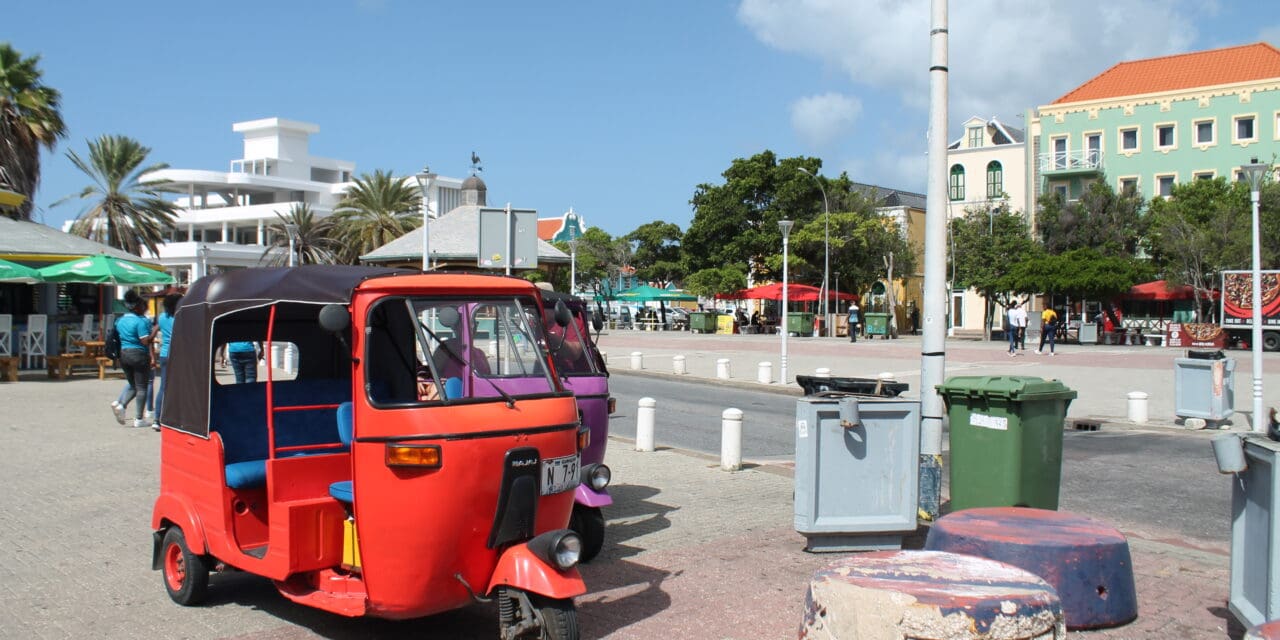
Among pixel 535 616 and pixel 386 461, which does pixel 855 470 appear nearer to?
pixel 535 616

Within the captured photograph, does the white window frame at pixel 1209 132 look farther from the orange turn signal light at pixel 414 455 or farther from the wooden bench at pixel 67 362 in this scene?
the orange turn signal light at pixel 414 455

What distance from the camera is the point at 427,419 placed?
16.8 feet

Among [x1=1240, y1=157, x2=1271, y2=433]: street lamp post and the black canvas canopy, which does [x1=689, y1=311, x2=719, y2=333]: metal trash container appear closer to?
[x1=1240, y1=157, x2=1271, y2=433]: street lamp post

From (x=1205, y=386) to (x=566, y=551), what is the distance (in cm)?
1413

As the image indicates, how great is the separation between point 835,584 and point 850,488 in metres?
3.44

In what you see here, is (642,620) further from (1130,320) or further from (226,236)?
(226,236)

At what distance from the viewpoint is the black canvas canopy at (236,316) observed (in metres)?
5.64

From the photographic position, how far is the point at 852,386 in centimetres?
805

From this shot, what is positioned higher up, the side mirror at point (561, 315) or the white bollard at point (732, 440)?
the side mirror at point (561, 315)

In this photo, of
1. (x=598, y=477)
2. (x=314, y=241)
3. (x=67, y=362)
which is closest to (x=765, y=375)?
(x=67, y=362)

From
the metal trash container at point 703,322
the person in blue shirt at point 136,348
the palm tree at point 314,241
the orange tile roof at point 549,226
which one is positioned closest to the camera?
the person in blue shirt at point 136,348

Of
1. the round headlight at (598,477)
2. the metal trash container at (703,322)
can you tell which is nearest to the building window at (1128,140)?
→ the metal trash container at (703,322)

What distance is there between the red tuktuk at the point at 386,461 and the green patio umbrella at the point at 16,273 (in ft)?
56.9

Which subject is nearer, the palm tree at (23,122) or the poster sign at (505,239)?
the poster sign at (505,239)
